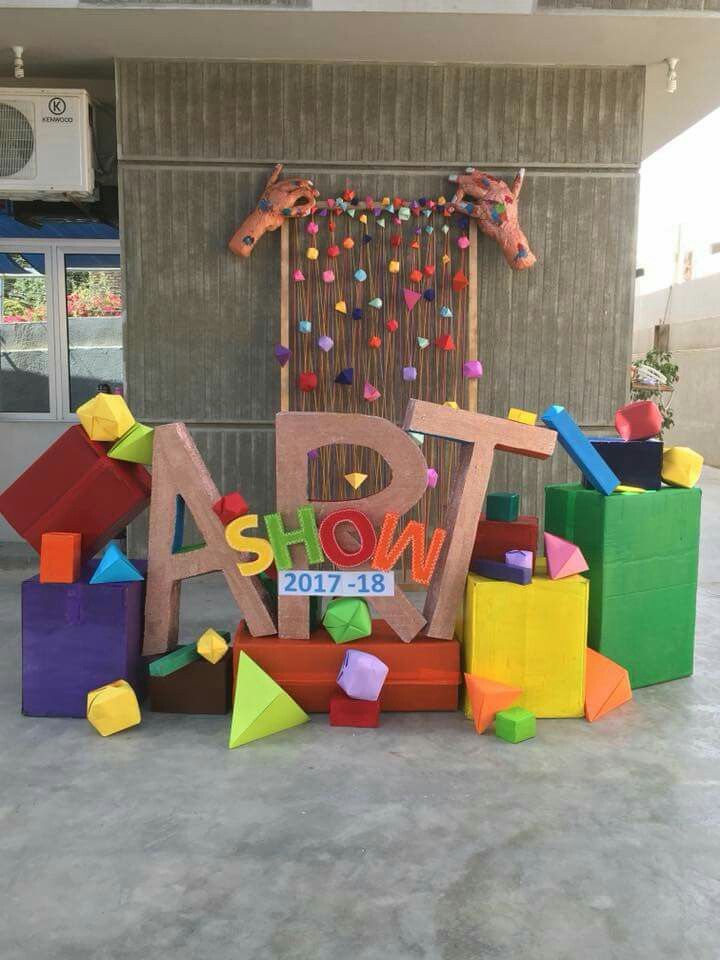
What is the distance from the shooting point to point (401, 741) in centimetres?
288

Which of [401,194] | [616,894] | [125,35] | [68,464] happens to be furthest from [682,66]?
[616,894]

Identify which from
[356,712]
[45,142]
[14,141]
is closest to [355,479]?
[356,712]

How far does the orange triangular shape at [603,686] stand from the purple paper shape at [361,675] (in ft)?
2.57

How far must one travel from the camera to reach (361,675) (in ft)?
9.68

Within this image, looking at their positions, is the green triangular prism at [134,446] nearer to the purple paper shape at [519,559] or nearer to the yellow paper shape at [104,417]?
the yellow paper shape at [104,417]

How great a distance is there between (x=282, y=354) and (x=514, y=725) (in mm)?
2571

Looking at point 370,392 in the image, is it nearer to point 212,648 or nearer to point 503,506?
point 503,506

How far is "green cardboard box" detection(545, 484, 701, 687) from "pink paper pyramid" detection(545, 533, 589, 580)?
0.51 ft

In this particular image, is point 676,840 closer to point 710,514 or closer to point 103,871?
point 103,871

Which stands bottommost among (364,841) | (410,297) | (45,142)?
(364,841)

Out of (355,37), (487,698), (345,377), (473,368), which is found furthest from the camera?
(473,368)

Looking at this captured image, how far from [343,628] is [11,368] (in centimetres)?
403

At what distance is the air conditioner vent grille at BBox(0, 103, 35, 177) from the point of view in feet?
15.4

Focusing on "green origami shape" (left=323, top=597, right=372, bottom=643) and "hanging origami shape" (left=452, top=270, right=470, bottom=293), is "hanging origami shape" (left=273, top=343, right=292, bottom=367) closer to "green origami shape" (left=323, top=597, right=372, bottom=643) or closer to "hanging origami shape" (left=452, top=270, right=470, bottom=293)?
"hanging origami shape" (left=452, top=270, right=470, bottom=293)
